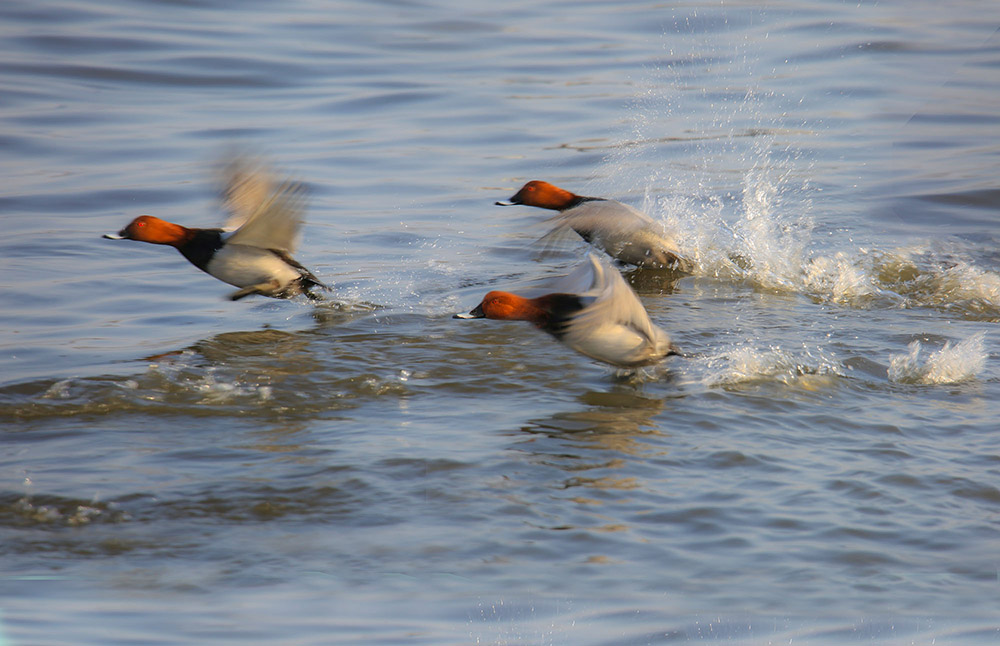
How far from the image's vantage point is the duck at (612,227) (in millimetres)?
7238

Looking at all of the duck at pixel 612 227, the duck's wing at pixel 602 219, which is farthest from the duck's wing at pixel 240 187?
the duck's wing at pixel 602 219

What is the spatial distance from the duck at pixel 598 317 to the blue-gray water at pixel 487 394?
8.7 inches

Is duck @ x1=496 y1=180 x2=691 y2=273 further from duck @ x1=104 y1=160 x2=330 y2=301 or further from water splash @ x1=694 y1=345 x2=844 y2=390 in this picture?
water splash @ x1=694 y1=345 x2=844 y2=390

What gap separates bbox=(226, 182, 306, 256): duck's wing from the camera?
238 inches

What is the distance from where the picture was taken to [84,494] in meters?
4.15

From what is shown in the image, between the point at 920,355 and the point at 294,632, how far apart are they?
379 centimetres

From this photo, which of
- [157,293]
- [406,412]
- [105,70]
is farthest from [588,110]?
[406,412]

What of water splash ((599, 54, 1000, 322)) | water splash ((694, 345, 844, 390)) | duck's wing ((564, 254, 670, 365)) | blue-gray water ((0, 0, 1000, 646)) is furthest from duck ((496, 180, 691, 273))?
duck's wing ((564, 254, 670, 365))

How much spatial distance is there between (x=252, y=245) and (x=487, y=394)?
190 cm

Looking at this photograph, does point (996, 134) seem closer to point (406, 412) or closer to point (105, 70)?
point (406, 412)

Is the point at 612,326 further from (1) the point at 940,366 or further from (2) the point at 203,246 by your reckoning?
(2) the point at 203,246

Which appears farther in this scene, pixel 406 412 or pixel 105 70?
pixel 105 70

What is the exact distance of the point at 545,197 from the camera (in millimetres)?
7531

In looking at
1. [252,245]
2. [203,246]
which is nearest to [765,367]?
[252,245]
